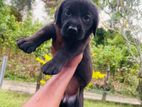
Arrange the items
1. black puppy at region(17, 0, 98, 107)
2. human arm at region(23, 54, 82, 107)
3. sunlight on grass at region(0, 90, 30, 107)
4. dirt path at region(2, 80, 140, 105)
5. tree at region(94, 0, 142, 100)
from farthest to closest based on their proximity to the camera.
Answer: dirt path at region(2, 80, 140, 105) < tree at region(94, 0, 142, 100) < sunlight on grass at region(0, 90, 30, 107) < black puppy at region(17, 0, 98, 107) < human arm at region(23, 54, 82, 107)

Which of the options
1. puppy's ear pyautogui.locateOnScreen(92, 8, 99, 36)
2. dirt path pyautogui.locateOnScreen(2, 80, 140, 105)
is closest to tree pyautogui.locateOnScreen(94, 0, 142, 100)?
dirt path pyautogui.locateOnScreen(2, 80, 140, 105)

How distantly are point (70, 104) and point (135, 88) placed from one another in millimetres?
8181

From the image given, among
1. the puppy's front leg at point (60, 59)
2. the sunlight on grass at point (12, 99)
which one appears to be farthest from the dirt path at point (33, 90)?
the puppy's front leg at point (60, 59)

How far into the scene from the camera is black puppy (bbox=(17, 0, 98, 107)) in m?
1.71

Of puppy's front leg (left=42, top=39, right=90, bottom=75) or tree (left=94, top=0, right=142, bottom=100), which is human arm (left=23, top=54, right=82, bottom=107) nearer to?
puppy's front leg (left=42, top=39, right=90, bottom=75)

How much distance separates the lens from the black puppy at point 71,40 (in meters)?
1.71

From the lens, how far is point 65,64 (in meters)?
1.81

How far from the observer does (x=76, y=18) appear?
1724 mm

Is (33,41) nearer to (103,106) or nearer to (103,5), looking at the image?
(103,5)

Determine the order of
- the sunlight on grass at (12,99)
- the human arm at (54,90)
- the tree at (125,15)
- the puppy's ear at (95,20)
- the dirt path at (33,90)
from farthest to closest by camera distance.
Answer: the dirt path at (33,90) → the tree at (125,15) → the sunlight on grass at (12,99) → the puppy's ear at (95,20) → the human arm at (54,90)

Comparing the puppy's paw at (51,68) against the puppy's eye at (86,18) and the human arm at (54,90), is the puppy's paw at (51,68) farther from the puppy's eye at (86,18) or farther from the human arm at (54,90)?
the puppy's eye at (86,18)

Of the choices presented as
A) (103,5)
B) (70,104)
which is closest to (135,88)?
(103,5)

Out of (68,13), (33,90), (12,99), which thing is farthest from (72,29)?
(33,90)

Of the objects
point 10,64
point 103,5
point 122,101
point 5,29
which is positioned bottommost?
point 122,101
